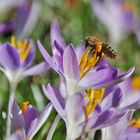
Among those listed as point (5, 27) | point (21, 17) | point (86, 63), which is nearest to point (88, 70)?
point (86, 63)

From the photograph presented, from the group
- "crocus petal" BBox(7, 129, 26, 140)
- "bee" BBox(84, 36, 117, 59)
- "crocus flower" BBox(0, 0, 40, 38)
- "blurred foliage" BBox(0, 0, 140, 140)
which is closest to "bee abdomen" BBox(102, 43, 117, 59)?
"bee" BBox(84, 36, 117, 59)

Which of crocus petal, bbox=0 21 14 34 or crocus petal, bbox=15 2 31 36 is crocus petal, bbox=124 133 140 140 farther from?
crocus petal, bbox=15 2 31 36

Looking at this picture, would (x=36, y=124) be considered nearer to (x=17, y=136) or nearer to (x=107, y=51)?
(x=17, y=136)

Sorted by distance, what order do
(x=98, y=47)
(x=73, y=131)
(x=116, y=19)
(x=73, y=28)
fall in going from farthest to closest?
1. (x=116, y=19)
2. (x=73, y=28)
3. (x=98, y=47)
4. (x=73, y=131)

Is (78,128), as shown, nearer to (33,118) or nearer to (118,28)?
(33,118)

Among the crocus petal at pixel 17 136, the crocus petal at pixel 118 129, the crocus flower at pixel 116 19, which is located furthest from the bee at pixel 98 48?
the crocus flower at pixel 116 19

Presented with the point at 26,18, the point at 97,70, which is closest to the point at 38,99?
the point at 97,70
